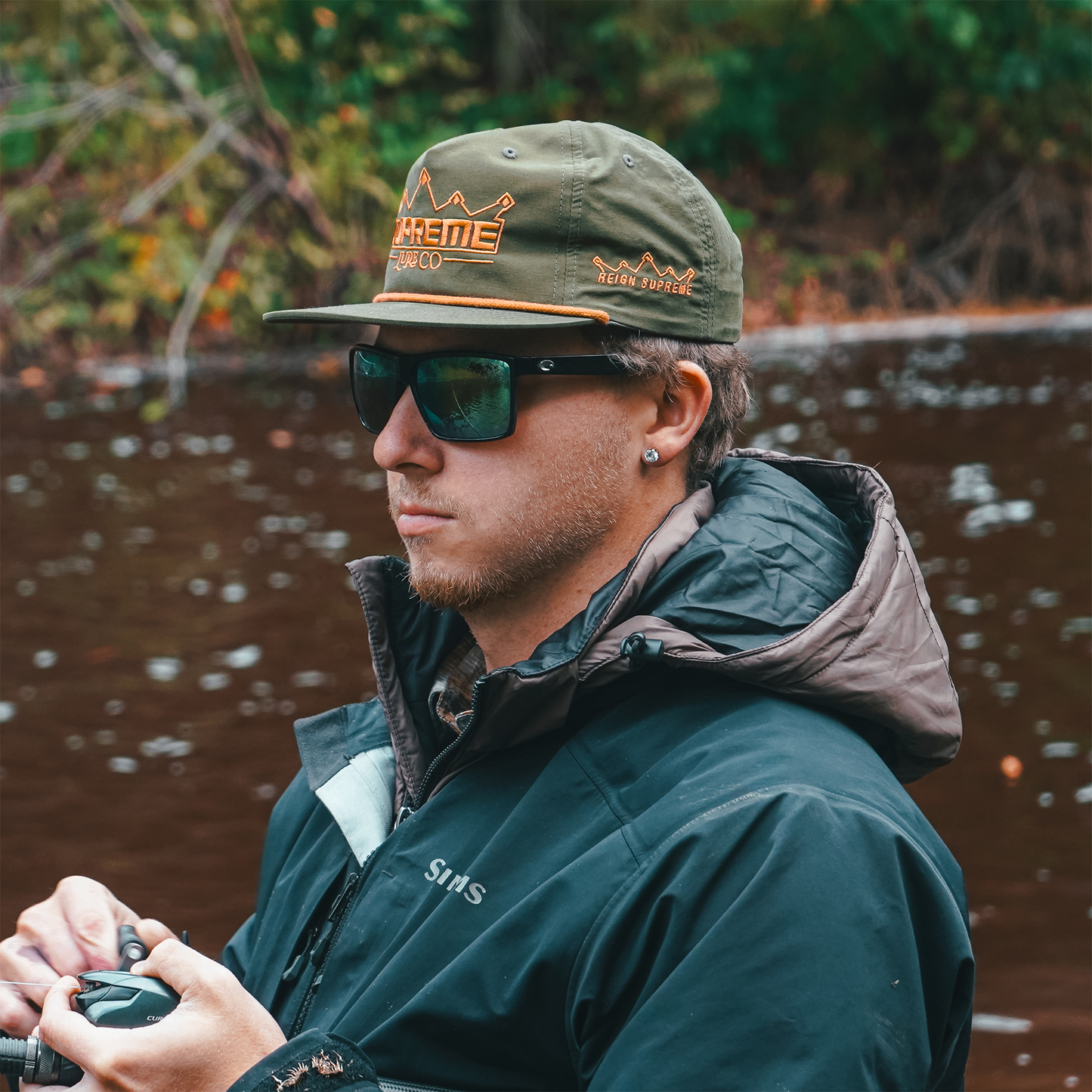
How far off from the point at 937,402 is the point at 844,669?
32.1 ft

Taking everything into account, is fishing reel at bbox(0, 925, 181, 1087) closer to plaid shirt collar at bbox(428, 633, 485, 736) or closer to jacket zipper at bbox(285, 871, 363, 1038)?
jacket zipper at bbox(285, 871, 363, 1038)

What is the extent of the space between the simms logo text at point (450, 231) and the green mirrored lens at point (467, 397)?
0.14 m

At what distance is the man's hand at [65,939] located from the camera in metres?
1.83

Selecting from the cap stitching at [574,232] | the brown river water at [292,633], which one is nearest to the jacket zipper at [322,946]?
the cap stitching at [574,232]

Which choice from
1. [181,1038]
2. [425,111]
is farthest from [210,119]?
[181,1038]

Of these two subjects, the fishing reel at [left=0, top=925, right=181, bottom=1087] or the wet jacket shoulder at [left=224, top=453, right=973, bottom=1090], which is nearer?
the wet jacket shoulder at [left=224, top=453, right=973, bottom=1090]

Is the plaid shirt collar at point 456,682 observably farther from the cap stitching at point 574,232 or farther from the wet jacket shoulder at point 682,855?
the cap stitching at point 574,232

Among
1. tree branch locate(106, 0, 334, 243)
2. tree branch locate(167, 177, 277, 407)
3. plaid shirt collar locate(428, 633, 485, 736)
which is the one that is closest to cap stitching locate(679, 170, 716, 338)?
plaid shirt collar locate(428, 633, 485, 736)

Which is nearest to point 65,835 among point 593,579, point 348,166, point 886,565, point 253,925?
point 253,925

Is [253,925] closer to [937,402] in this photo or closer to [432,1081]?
[432,1081]

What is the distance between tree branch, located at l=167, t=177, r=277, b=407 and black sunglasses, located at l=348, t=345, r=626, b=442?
7.86 metres

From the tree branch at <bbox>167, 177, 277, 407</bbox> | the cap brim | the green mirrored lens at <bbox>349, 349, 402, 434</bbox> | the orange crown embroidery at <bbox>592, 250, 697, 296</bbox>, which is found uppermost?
the orange crown embroidery at <bbox>592, 250, 697, 296</bbox>

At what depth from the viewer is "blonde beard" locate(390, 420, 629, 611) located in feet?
6.14

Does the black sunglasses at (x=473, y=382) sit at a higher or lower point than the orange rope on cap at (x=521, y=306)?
lower
